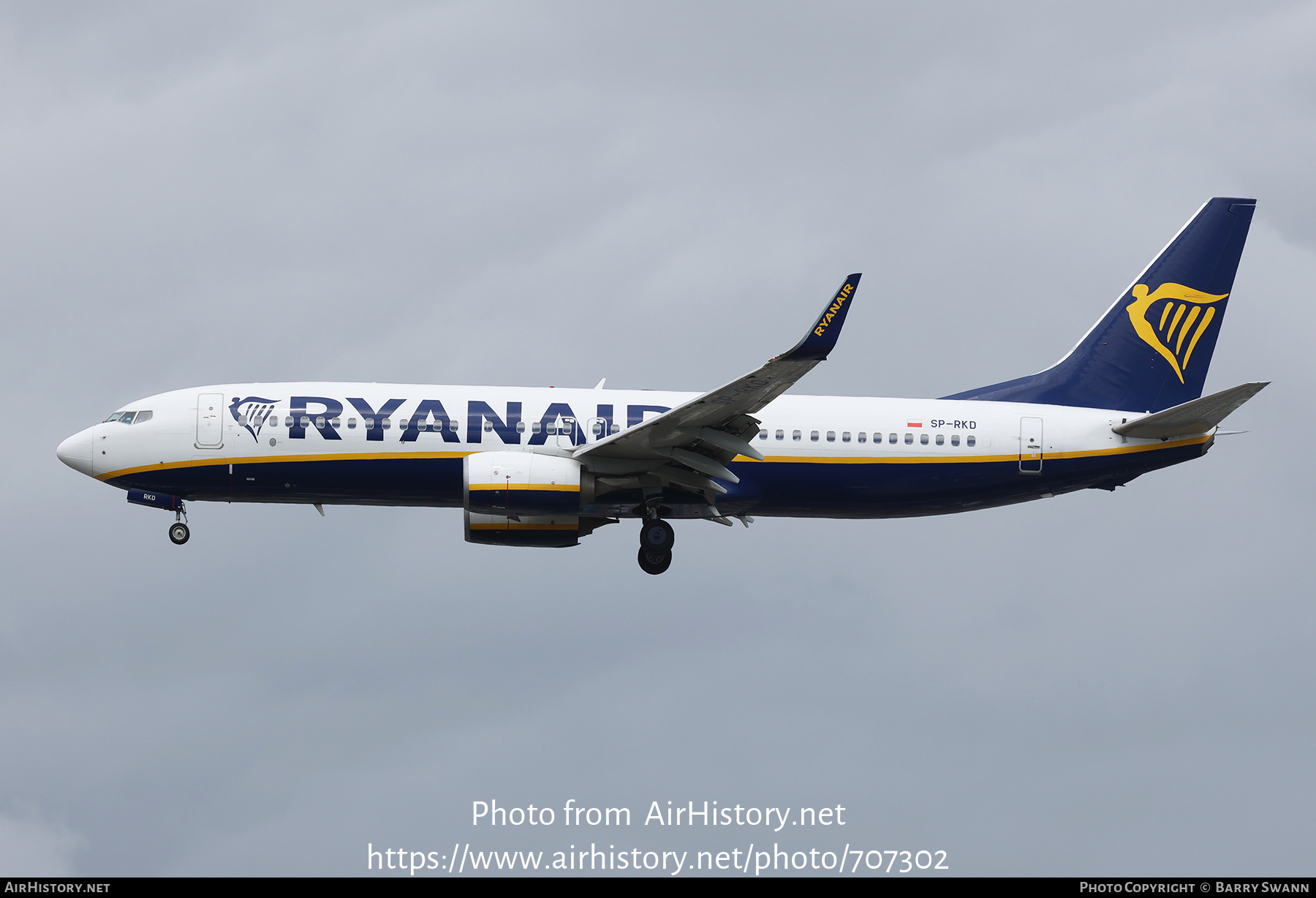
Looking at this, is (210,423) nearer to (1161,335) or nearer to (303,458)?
(303,458)

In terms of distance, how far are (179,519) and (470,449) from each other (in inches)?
330

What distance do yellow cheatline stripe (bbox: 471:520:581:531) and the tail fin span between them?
11.5 m

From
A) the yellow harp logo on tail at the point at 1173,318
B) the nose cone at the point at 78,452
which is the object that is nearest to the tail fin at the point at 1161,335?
the yellow harp logo on tail at the point at 1173,318

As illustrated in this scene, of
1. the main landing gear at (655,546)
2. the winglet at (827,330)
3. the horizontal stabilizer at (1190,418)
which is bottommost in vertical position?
the main landing gear at (655,546)

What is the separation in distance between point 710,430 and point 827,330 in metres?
5.35

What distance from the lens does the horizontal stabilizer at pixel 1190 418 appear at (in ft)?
113

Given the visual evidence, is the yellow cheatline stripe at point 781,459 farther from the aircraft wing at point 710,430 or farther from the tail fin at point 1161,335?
the tail fin at point 1161,335

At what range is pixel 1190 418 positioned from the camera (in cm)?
3653

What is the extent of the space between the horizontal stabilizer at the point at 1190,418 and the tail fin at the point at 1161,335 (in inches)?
93.8

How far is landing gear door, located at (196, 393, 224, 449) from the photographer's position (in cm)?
3622

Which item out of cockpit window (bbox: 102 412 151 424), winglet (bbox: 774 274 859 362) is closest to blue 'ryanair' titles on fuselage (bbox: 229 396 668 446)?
cockpit window (bbox: 102 412 151 424)

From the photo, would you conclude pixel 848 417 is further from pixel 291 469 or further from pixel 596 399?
pixel 291 469

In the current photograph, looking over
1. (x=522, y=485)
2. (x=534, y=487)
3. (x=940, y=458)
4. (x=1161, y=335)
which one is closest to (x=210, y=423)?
(x=522, y=485)
